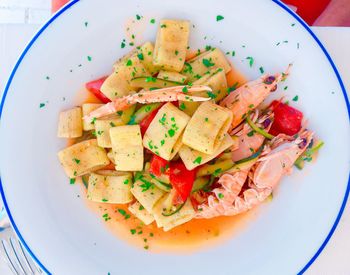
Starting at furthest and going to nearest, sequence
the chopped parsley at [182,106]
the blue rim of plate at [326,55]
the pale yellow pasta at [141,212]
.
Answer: the pale yellow pasta at [141,212], the chopped parsley at [182,106], the blue rim of plate at [326,55]

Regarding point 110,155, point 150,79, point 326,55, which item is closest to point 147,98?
point 150,79

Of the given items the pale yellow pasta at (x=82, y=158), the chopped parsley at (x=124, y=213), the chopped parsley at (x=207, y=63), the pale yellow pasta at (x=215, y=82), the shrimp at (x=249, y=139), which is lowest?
the chopped parsley at (x=124, y=213)

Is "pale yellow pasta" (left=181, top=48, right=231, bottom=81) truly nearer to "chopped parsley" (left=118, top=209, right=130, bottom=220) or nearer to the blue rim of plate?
the blue rim of plate

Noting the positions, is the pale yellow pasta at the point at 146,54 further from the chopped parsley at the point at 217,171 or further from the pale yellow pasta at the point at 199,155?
the chopped parsley at the point at 217,171

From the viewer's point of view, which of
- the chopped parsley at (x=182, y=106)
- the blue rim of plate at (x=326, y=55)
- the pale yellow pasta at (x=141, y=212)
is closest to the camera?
the blue rim of plate at (x=326, y=55)

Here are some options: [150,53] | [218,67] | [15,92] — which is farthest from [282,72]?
[15,92]

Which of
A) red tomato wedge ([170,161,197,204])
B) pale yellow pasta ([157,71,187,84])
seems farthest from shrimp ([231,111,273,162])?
pale yellow pasta ([157,71,187,84])

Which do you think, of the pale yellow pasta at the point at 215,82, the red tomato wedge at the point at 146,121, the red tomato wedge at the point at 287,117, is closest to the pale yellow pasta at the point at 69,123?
the red tomato wedge at the point at 146,121

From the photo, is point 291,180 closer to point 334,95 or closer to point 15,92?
point 334,95

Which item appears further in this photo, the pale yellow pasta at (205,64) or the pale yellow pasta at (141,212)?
the pale yellow pasta at (141,212)
